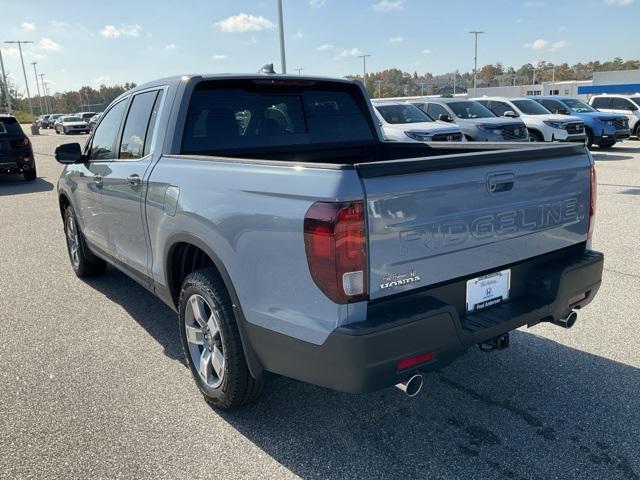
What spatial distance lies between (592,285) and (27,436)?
3322 millimetres

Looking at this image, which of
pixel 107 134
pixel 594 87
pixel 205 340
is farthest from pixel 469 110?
pixel 594 87

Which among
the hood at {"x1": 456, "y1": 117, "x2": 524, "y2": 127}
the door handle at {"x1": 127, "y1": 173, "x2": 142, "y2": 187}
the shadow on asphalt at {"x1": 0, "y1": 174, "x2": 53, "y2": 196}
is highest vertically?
the door handle at {"x1": 127, "y1": 173, "x2": 142, "y2": 187}

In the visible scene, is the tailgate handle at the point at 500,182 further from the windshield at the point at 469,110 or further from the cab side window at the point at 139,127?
the windshield at the point at 469,110

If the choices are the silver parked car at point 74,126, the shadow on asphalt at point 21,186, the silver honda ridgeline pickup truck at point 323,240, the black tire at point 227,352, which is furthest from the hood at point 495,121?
Result: the silver parked car at point 74,126

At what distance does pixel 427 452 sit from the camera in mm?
2764

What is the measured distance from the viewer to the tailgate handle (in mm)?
2637

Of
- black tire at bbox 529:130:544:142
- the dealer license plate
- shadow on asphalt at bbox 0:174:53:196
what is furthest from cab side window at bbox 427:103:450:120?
the dealer license plate

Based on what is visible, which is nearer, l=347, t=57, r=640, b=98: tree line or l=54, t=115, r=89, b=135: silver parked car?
l=54, t=115, r=89, b=135: silver parked car

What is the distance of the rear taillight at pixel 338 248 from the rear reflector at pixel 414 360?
0.34 m

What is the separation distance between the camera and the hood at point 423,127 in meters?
13.1

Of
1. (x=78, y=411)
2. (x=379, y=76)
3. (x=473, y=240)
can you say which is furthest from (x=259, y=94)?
(x=379, y=76)

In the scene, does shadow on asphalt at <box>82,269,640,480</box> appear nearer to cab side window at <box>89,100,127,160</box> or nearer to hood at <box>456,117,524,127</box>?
cab side window at <box>89,100,127,160</box>

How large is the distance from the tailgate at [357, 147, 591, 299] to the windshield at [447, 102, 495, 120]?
13260 millimetres

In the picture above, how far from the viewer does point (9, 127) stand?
48.3ft
